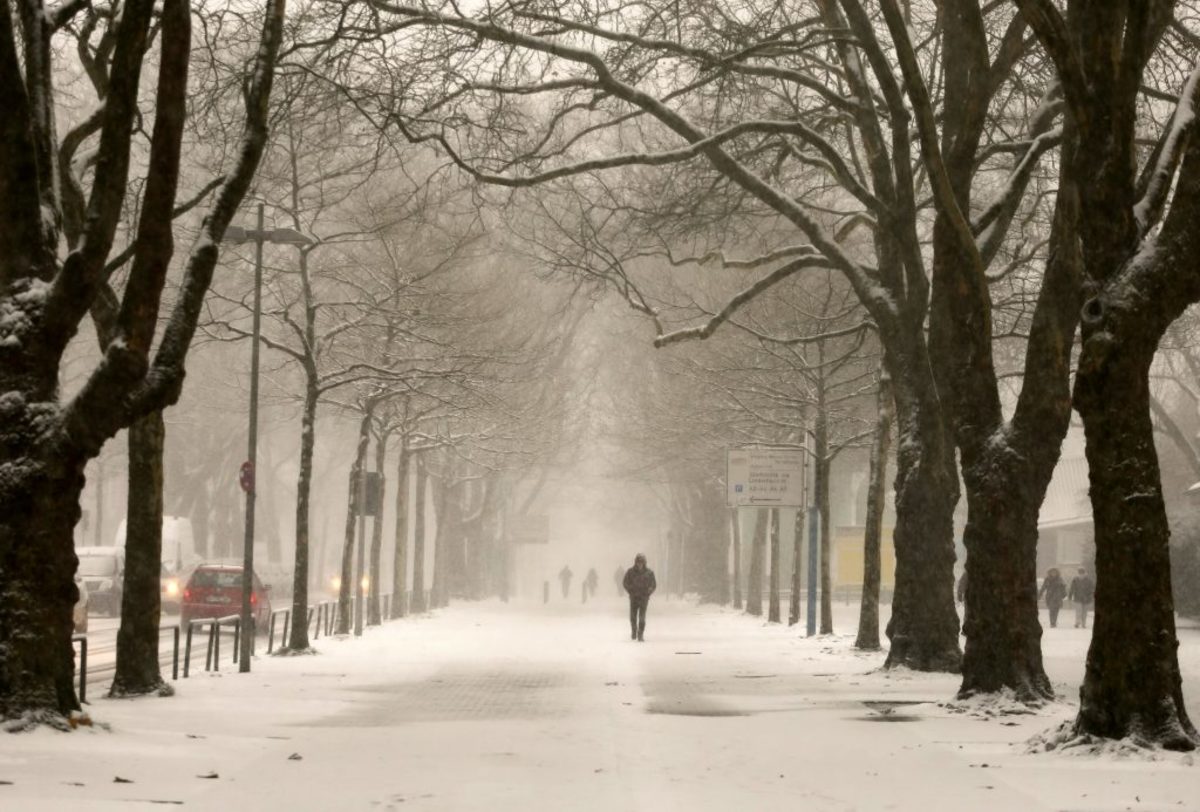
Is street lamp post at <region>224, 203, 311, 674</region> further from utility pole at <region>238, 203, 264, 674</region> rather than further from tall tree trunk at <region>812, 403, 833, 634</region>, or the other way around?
tall tree trunk at <region>812, 403, 833, 634</region>

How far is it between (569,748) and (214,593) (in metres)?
23.6

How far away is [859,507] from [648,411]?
77.1 ft

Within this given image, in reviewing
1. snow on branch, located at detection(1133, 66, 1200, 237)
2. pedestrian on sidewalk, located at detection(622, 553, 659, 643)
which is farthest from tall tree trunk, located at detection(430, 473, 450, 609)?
snow on branch, located at detection(1133, 66, 1200, 237)

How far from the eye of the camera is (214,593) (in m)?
35.8

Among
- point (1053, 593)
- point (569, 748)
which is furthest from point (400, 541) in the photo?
point (569, 748)

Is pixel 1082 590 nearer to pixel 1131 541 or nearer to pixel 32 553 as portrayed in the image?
pixel 1131 541

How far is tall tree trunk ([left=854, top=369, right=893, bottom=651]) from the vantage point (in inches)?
1080

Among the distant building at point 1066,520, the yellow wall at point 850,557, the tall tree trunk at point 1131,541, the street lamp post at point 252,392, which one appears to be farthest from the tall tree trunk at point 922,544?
the distant building at point 1066,520

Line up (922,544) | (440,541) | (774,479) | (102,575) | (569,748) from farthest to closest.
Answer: (440,541)
(102,575)
(774,479)
(922,544)
(569,748)

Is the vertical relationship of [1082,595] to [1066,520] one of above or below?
below

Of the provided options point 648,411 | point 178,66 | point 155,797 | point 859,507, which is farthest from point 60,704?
point 859,507

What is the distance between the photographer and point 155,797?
10258 mm

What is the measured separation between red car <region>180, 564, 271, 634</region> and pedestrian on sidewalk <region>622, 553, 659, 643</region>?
7249 millimetres

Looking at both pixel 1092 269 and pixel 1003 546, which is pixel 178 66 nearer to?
pixel 1092 269
